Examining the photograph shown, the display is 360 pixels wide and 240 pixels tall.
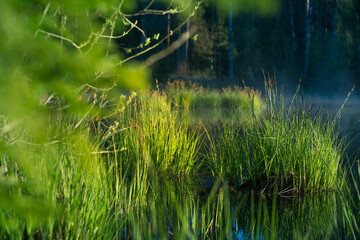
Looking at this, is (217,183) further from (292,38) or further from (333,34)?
(292,38)

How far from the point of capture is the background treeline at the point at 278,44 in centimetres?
2325

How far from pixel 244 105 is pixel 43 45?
40.5ft

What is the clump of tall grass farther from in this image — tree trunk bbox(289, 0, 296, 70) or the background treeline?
tree trunk bbox(289, 0, 296, 70)

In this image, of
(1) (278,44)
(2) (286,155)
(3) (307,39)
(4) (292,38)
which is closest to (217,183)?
(2) (286,155)

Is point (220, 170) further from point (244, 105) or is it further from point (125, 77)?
point (244, 105)

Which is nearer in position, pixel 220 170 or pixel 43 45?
pixel 43 45

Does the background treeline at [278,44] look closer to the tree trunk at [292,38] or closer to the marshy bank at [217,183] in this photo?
the tree trunk at [292,38]

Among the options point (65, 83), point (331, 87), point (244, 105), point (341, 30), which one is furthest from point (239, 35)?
point (65, 83)

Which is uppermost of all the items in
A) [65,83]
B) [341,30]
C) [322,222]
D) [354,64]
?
[341,30]

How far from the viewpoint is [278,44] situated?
26312 mm

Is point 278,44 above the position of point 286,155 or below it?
Result: above

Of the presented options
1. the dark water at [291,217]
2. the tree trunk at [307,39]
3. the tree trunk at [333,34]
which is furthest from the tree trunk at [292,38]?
the dark water at [291,217]

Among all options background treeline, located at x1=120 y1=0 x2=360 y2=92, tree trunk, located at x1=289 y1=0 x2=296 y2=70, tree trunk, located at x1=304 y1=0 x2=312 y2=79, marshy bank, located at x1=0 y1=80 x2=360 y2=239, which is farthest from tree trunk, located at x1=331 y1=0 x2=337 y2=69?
marshy bank, located at x1=0 y1=80 x2=360 y2=239

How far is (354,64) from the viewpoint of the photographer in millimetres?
25000
